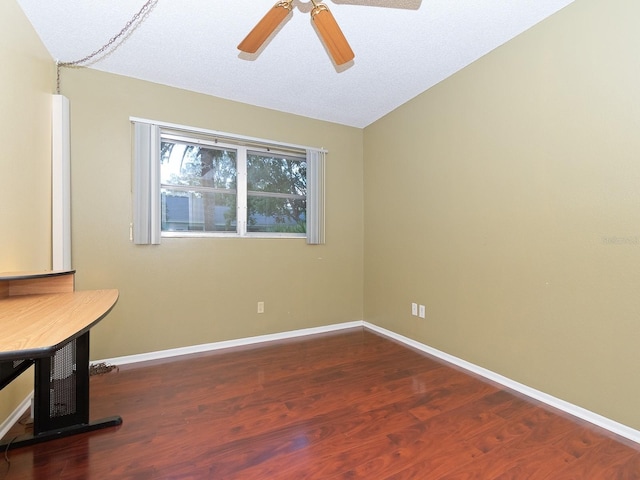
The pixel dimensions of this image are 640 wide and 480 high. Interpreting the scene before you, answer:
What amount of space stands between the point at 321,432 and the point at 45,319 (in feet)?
4.79

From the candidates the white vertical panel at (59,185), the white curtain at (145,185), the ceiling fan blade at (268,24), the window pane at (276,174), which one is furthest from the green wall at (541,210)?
the white vertical panel at (59,185)

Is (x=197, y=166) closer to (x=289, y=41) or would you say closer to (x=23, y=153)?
(x=23, y=153)

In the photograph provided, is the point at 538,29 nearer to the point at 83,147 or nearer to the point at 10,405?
the point at 83,147

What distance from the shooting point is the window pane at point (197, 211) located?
2975 millimetres

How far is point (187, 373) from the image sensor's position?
99.8 inches

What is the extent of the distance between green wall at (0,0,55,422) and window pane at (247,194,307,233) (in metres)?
1.70

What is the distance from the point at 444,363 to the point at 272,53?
10.00 feet

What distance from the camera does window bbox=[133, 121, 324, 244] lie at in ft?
9.18

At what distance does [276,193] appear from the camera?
11.6 feet

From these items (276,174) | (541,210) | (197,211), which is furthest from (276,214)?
(541,210)

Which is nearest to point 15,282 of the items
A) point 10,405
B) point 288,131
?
point 10,405

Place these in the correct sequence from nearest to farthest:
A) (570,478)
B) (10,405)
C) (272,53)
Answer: (570,478), (10,405), (272,53)

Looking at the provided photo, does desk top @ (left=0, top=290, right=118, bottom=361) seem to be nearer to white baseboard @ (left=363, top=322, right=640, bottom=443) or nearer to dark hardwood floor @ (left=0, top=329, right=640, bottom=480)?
dark hardwood floor @ (left=0, top=329, right=640, bottom=480)

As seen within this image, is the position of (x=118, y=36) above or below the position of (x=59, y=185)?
above
